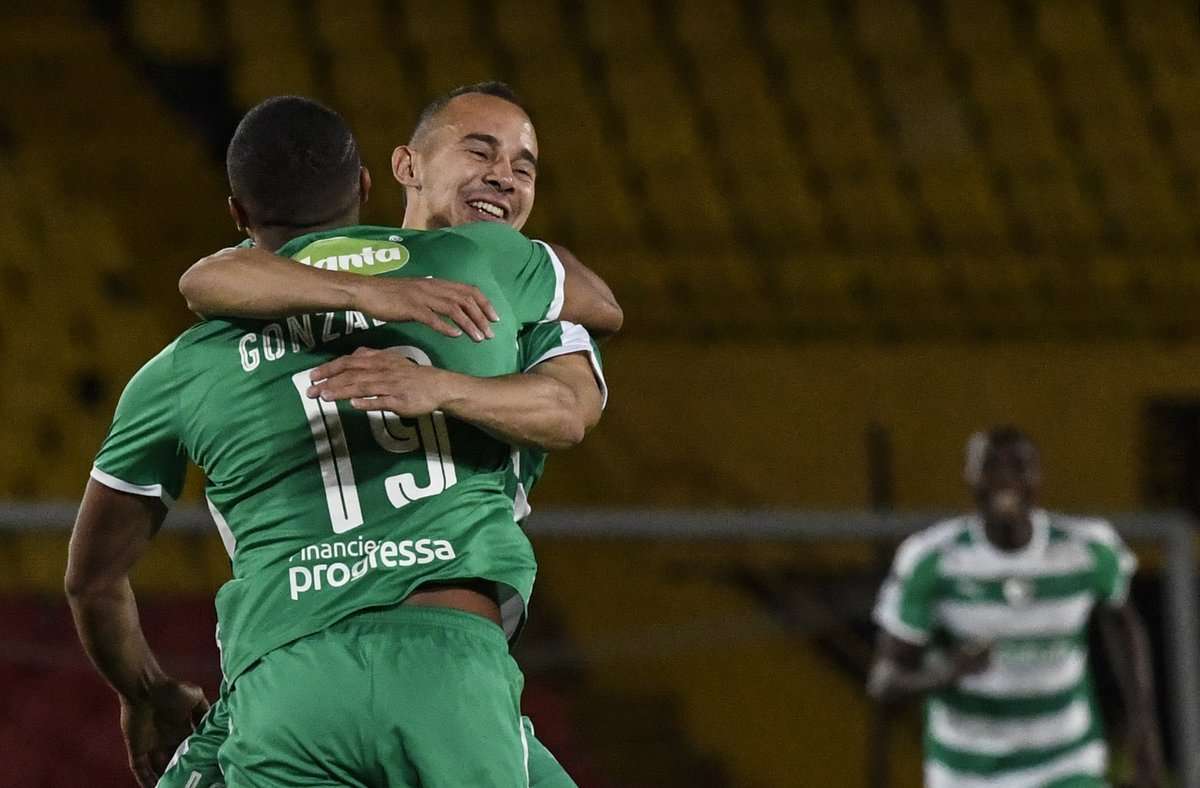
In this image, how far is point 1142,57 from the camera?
11039mm

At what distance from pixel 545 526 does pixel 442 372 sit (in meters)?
3.27

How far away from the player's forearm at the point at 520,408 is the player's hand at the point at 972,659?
10.9 feet

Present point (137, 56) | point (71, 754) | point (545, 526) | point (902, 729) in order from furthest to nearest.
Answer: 1. point (137, 56)
2. point (902, 729)
3. point (71, 754)
4. point (545, 526)

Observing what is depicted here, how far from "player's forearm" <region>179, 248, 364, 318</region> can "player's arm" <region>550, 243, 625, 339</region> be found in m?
0.46

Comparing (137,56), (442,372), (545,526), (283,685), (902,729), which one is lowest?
(902,729)

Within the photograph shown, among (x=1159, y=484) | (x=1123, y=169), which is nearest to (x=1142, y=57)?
(x=1123, y=169)

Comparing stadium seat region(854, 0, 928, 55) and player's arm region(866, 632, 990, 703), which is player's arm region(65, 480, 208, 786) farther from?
stadium seat region(854, 0, 928, 55)

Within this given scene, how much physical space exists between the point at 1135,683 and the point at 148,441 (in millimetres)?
4026

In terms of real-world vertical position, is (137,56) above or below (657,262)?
above

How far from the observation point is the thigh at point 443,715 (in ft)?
8.20

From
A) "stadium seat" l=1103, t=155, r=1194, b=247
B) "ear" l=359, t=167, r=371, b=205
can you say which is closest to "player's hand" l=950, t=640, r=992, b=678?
"ear" l=359, t=167, r=371, b=205

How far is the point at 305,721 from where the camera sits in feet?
8.25

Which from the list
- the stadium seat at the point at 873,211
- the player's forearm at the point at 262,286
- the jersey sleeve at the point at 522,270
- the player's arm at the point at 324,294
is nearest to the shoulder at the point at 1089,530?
the jersey sleeve at the point at 522,270

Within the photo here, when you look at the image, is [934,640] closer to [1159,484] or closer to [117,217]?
[1159,484]
